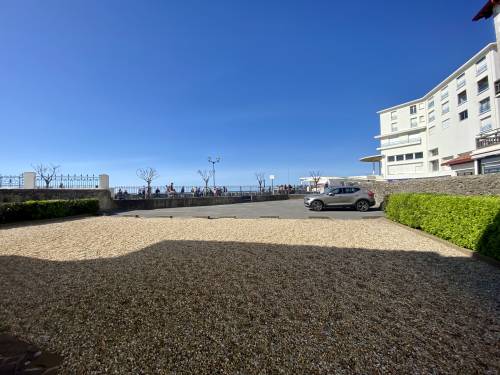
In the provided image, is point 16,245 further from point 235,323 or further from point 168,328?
point 235,323

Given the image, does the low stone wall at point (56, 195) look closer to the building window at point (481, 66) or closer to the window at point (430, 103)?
the building window at point (481, 66)

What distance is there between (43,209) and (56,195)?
2.82m

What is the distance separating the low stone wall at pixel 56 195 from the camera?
11982mm

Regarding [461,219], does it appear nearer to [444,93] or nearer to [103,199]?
[103,199]

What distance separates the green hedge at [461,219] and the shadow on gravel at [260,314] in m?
0.54

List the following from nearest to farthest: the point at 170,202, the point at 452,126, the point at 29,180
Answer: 1. the point at 29,180
2. the point at 170,202
3. the point at 452,126

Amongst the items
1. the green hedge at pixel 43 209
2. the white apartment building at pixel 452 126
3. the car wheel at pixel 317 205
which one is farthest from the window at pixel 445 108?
the green hedge at pixel 43 209

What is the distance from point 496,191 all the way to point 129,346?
519 inches

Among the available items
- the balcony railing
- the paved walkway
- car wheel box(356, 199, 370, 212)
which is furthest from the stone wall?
the balcony railing

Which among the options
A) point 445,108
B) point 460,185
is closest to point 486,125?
point 445,108

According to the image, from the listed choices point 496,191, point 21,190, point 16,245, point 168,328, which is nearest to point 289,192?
point 496,191

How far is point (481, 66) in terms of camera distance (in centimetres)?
2998

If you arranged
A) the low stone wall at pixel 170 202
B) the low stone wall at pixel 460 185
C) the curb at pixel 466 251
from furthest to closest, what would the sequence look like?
1. the low stone wall at pixel 170 202
2. the low stone wall at pixel 460 185
3. the curb at pixel 466 251

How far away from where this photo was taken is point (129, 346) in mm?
2271
